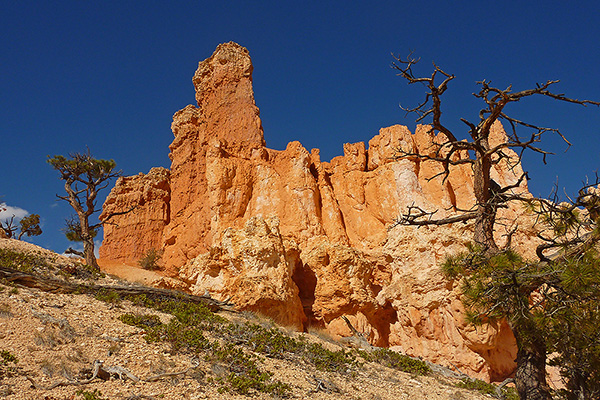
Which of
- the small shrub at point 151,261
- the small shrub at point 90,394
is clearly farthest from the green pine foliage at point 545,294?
the small shrub at point 151,261

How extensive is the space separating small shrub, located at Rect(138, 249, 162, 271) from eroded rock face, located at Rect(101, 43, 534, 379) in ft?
2.95

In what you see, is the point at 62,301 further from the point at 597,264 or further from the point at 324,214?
the point at 324,214

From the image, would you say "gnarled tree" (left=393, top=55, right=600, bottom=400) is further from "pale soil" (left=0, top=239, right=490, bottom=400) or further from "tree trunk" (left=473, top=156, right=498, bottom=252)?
"pale soil" (left=0, top=239, right=490, bottom=400)

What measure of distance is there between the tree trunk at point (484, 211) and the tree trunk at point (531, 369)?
1378 mm

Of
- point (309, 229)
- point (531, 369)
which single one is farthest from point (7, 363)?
point (309, 229)

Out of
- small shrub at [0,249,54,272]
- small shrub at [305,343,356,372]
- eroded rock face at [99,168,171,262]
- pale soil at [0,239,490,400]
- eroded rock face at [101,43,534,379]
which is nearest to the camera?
pale soil at [0,239,490,400]

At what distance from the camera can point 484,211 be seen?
6586 millimetres

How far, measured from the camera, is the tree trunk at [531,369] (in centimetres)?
557

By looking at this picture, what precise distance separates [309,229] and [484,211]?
16978 mm

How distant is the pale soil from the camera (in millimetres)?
6332

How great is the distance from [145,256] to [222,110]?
38.3 feet

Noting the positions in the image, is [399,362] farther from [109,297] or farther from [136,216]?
[136,216]

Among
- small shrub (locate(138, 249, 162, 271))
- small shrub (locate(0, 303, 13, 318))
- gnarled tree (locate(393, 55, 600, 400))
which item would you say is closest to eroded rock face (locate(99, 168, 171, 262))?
small shrub (locate(138, 249, 162, 271))

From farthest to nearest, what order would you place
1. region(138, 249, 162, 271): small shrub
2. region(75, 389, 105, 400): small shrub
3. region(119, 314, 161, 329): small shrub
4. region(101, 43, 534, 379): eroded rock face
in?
1. region(138, 249, 162, 271): small shrub
2. region(101, 43, 534, 379): eroded rock face
3. region(119, 314, 161, 329): small shrub
4. region(75, 389, 105, 400): small shrub
